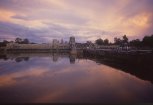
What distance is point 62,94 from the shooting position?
9742mm

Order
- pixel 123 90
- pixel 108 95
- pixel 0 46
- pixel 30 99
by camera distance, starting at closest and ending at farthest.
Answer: pixel 30 99 → pixel 108 95 → pixel 123 90 → pixel 0 46

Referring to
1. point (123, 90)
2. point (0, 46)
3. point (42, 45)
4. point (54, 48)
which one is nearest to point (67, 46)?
point (54, 48)

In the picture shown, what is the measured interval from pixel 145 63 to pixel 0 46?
268 feet

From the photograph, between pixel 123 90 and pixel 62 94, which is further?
pixel 123 90

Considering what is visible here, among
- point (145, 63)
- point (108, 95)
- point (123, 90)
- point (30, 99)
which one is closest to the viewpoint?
point (30, 99)

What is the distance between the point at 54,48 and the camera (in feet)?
316

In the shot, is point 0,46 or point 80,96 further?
point 0,46

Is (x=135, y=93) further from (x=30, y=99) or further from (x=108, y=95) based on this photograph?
(x=30, y=99)

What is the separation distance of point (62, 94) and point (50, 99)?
40.3 inches

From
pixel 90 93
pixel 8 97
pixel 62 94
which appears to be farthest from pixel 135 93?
pixel 8 97

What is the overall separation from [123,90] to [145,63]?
34.2ft

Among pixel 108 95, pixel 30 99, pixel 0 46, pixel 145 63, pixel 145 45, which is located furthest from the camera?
pixel 0 46

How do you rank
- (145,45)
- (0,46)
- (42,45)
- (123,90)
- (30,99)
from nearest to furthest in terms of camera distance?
(30,99)
(123,90)
(145,45)
(0,46)
(42,45)

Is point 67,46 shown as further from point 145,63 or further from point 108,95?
point 108,95
